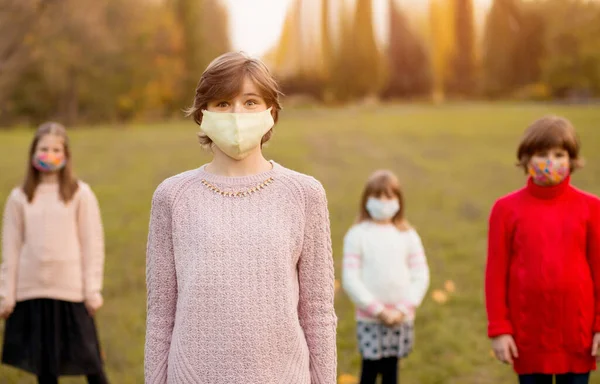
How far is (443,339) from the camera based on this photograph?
286 inches

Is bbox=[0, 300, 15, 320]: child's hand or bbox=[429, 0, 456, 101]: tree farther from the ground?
bbox=[429, 0, 456, 101]: tree

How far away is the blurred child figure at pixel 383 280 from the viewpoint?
5.16 metres

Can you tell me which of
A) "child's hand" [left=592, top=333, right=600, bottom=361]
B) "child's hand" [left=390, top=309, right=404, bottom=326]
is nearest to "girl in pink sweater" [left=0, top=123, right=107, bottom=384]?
"child's hand" [left=390, top=309, right=404, bottom=326]

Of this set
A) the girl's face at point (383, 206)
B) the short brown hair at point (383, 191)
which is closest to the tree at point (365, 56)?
the short brown hair at point (383, 191)

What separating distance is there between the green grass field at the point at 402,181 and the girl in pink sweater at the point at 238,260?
12.4ft

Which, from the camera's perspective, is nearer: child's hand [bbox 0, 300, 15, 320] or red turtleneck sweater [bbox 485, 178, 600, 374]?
red turtleneck sweater [bbox 485, 178, 600, 374]

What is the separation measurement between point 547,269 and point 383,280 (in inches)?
56.8

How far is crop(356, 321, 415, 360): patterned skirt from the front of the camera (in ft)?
17.0

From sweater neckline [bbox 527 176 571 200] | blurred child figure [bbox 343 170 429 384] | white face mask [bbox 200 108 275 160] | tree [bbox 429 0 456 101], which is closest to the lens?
white face mask [bbox 200 108 275 160]

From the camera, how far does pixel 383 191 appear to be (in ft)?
17.4

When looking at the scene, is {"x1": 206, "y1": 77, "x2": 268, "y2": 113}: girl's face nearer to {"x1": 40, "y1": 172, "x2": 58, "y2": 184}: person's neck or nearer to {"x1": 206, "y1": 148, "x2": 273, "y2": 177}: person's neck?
{"x1": 206, "y1": 148, "x2": 273, "y2": 177}: person's neck

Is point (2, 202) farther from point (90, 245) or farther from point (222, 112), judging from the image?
point (222, 112)

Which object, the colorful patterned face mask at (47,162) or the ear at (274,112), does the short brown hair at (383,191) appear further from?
the ear at (274,112)

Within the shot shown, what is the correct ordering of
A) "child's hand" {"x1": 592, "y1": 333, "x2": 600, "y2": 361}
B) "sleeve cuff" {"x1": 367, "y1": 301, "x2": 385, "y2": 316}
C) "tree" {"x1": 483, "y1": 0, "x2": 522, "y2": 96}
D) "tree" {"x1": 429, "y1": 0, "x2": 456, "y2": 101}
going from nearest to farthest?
"child's hand" {"x1": 592, "y1": 333, "x2": 600, "y2": 361} < "sleeve cuff" {"x1": 367, "y1": 301, "x2": 385, "y2": 316} < "tree" {"x1": 483, "y1": 0, "x2": 522, "y2": 96} < "tree" {"x1": 429, "y1": 0, "x2": 456, "y2": 101}
